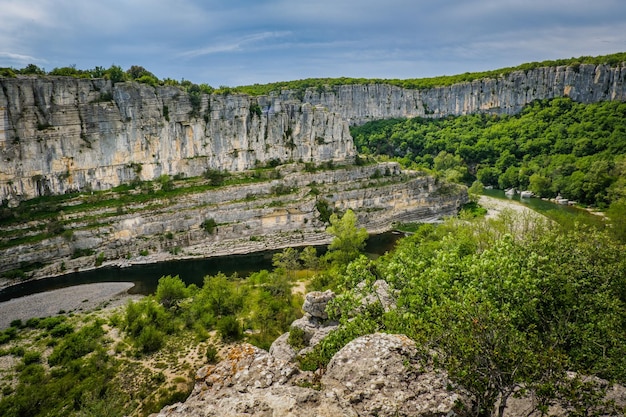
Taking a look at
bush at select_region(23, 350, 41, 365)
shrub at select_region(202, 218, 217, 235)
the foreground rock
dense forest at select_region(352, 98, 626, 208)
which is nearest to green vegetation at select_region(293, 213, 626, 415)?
the foreground rock

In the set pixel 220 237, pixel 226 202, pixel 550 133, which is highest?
pixel 550 133

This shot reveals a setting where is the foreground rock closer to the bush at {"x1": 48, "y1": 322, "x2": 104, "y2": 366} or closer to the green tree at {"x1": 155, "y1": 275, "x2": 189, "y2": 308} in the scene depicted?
the bush at {"x1": 48, "y1": 322, "x2": 104, "y2": 366}

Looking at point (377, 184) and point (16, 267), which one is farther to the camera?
point (377, 184)

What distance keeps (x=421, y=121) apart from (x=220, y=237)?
89143 mm

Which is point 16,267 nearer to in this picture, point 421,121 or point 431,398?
point 431,398

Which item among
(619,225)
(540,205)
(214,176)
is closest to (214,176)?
(214,176)

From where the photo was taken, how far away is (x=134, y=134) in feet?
197

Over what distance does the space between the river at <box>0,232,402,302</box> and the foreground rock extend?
35616mm

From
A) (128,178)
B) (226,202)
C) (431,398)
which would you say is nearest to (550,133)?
(226,202)

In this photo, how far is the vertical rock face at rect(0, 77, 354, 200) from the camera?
170 ft

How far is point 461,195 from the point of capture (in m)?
72.5

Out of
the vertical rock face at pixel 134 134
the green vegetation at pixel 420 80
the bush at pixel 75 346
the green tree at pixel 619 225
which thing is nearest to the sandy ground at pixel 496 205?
the vertical rock face at pixel 134 134

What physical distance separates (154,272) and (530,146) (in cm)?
8671

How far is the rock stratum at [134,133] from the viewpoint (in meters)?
51.8
